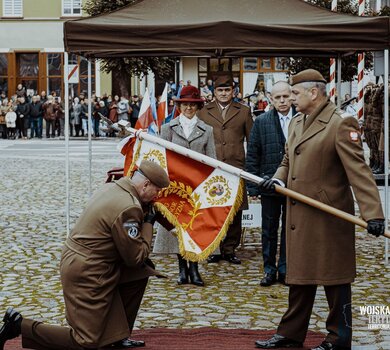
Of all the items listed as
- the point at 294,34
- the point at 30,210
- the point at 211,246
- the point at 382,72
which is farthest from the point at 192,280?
the point at 30,210

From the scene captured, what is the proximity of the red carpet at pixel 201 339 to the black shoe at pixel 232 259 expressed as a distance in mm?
2938

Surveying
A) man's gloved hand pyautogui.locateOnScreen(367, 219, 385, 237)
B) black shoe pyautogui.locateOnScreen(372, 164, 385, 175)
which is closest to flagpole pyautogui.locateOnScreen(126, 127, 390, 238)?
man's gloved hand pyautogui.locateOnScreen(367, 219, 385, 237)

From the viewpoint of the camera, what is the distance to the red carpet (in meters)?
6.50

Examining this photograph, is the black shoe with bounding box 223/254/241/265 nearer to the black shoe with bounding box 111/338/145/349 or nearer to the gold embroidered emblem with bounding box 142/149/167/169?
the gold embroidered emblem with bounding box 142/149/167/169

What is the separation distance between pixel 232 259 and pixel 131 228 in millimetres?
4310

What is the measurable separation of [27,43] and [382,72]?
38876 mm

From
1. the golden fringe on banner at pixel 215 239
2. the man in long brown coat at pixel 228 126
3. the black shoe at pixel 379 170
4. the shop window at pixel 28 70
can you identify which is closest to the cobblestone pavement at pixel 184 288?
the golden fringe on banner at pixel 215 239

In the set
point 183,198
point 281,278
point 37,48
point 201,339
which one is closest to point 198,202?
point 183,198

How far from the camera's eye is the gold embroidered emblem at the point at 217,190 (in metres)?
8.30

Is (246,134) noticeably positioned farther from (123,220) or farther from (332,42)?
(123,220)

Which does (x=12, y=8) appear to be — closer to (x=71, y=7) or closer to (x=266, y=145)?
(x=71, y=7)

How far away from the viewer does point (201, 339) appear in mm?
6684

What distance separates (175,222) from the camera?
841cm

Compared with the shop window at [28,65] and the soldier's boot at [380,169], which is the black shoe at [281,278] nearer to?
the soldier's boot at [380,169]
